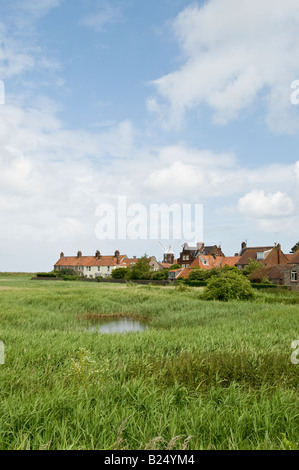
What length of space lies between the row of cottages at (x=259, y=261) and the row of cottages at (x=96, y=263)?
16535 mm

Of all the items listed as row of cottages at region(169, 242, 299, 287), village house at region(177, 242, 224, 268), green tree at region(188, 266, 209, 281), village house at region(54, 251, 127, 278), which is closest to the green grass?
row of cottages at region(169, 242, 299, 287)

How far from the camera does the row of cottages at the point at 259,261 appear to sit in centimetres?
4497

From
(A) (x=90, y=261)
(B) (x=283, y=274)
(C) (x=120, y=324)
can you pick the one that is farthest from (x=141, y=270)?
(C) (x=120, y=324)

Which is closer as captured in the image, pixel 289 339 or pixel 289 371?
pixel 289 371

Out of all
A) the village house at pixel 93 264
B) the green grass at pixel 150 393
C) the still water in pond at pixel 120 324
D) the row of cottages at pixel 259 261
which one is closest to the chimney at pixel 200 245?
the row of cottages at pixel 259 261

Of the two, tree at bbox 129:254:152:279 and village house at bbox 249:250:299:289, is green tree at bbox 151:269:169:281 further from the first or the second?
village house at bbox 249:250:299:289

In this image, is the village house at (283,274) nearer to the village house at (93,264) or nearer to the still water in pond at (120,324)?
the still water in pond at (120,324)

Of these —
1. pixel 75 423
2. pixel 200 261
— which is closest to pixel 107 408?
pixel 75 423

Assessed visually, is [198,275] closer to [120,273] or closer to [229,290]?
[120,273]

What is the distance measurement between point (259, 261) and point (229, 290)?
4138 cm
